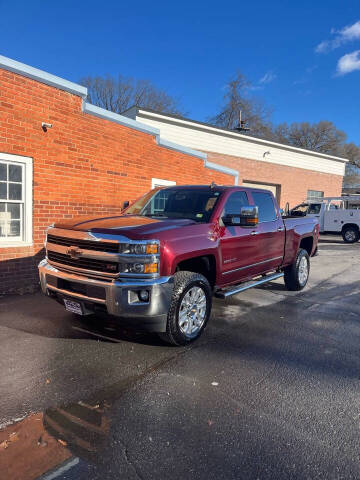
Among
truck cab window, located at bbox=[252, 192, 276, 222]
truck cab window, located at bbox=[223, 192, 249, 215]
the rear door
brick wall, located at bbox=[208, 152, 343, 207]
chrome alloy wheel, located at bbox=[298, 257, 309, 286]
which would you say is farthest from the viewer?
brick wall, located at bbox=[208, 152, 343, 207]

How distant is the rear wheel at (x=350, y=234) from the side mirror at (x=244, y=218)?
14.9 m

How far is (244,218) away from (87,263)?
2.18 meters

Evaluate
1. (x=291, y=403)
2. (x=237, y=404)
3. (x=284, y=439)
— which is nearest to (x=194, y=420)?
Answer: (x=237, y=404)

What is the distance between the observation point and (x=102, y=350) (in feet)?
12.8

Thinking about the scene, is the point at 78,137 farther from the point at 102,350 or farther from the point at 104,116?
the point at 102,350

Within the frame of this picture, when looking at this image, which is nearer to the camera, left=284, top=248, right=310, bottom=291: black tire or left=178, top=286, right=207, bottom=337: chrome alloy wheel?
left=178, top=286, right=207, bottom=337: chrome alloy wheel

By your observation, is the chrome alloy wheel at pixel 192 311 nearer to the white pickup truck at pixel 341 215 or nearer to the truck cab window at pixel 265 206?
the truck cab window at pixel 265 206

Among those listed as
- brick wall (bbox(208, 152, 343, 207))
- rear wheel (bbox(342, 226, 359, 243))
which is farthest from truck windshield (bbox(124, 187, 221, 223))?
rear wheel (bbox(342, 226, 359, 243))

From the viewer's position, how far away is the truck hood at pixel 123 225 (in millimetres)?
3652

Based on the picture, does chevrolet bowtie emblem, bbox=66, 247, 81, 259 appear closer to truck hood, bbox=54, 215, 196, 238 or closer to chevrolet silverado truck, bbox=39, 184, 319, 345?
chevrolet silverado truck, bbox=39, 184, 319, 345

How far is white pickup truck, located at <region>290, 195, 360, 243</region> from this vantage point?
17156mm

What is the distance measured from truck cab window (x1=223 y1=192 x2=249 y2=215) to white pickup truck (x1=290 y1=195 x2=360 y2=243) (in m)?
12.2

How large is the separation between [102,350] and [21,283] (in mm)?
3301

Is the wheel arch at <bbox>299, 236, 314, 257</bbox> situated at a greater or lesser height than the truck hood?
lesser
